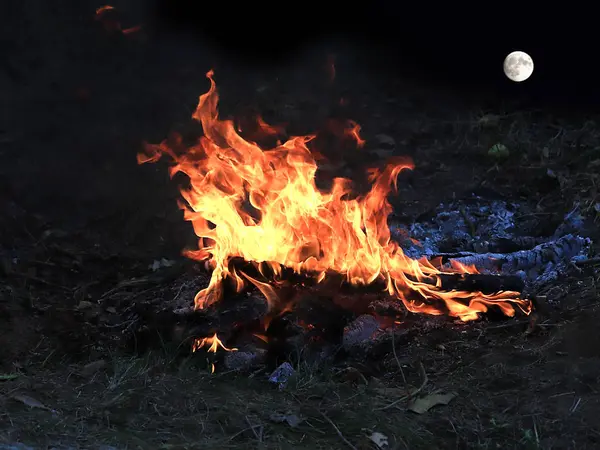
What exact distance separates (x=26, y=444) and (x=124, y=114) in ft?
20.5

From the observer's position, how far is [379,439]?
13.1 feet

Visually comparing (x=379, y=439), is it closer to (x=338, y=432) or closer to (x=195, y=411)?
(x=338, y=432)

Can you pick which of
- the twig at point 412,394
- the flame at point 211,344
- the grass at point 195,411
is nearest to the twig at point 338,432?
the grass at point 195,411

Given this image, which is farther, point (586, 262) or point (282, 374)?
point (586, 262)

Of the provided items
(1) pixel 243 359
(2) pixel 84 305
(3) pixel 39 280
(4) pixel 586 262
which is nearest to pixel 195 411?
(1) pixel 243 359

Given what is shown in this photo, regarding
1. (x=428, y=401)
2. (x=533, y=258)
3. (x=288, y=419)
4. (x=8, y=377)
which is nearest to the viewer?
(x=288, y=419)

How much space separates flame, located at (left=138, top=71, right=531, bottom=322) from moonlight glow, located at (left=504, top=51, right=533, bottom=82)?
14.8ft

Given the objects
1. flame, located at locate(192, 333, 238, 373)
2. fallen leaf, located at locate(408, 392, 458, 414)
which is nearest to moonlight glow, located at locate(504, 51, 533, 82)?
flame, located at locate(192, 333, 238, 373)

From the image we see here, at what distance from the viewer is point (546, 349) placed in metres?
5.02

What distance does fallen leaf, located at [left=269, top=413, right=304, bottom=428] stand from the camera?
418cm

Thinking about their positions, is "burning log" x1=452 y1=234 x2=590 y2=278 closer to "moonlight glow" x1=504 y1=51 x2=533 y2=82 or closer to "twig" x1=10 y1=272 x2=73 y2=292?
"twig" x1=10 y1=272 x2=73 y2=292

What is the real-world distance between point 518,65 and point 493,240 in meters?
3.83

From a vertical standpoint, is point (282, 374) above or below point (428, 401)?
below

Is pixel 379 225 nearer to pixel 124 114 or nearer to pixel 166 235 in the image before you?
pixel 166 235
